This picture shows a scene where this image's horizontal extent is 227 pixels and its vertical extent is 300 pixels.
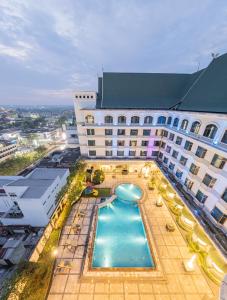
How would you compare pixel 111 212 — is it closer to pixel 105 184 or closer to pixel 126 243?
pixel 126 243

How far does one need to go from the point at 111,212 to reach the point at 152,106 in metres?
21.9

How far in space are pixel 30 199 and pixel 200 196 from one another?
25.7m

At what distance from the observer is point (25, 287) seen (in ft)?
35.3

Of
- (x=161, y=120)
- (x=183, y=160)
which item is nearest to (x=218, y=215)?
(x=183, y=160)

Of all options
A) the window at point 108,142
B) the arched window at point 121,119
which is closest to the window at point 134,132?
the arched window at point 121,119

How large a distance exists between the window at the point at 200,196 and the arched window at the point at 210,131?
793 centimetres

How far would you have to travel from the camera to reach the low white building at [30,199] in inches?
773

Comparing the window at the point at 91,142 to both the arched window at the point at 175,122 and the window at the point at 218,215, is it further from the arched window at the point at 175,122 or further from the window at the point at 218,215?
the window at the point at 218,215

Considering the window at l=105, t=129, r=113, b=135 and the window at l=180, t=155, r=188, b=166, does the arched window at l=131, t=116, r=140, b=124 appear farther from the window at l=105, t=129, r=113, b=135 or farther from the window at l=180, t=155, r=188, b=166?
the window at l=180, t=155, r=188, b=166

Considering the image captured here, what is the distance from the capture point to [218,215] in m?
14.4

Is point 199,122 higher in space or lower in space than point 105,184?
higher

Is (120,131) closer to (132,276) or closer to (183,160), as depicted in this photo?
(183,160)

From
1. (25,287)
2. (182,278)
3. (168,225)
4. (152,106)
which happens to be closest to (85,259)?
(25,287)

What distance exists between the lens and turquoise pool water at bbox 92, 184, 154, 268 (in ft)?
46.2
